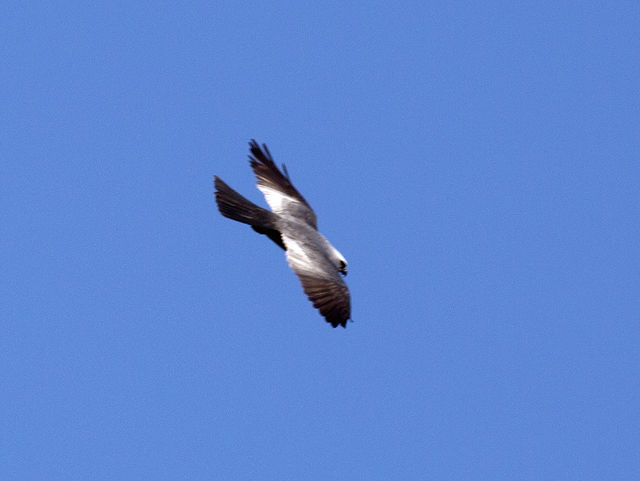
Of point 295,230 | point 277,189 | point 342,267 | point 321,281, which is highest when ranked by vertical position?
point 277,189

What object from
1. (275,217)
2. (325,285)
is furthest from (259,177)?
(325,285)

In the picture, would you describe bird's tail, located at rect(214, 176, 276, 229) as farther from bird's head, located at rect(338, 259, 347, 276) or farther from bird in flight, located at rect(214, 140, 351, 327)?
bird's head, located at rect(338, 259, 347, 276)

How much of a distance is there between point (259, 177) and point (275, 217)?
2.66m

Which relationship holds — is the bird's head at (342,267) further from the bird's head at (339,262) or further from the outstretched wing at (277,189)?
the outstretched wing at (277,189)

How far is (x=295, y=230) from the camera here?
18531mm

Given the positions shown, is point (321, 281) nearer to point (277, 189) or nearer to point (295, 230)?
point (295, 230)

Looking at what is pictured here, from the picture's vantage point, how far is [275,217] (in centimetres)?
1867

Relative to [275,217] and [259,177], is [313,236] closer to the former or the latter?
[275,217]

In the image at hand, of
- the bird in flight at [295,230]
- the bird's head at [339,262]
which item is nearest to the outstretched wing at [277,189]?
the bird in flight at [295,230]

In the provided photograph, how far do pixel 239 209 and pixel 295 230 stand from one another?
100 cm

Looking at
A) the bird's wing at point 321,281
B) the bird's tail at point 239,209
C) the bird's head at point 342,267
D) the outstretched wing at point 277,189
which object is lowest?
the bird's wing at point 321,281

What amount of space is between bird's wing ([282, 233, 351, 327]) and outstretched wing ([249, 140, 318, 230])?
1883mm

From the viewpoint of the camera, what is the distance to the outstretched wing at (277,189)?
19861 millimetres

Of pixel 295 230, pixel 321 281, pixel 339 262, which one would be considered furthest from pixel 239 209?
pixel 321 281
